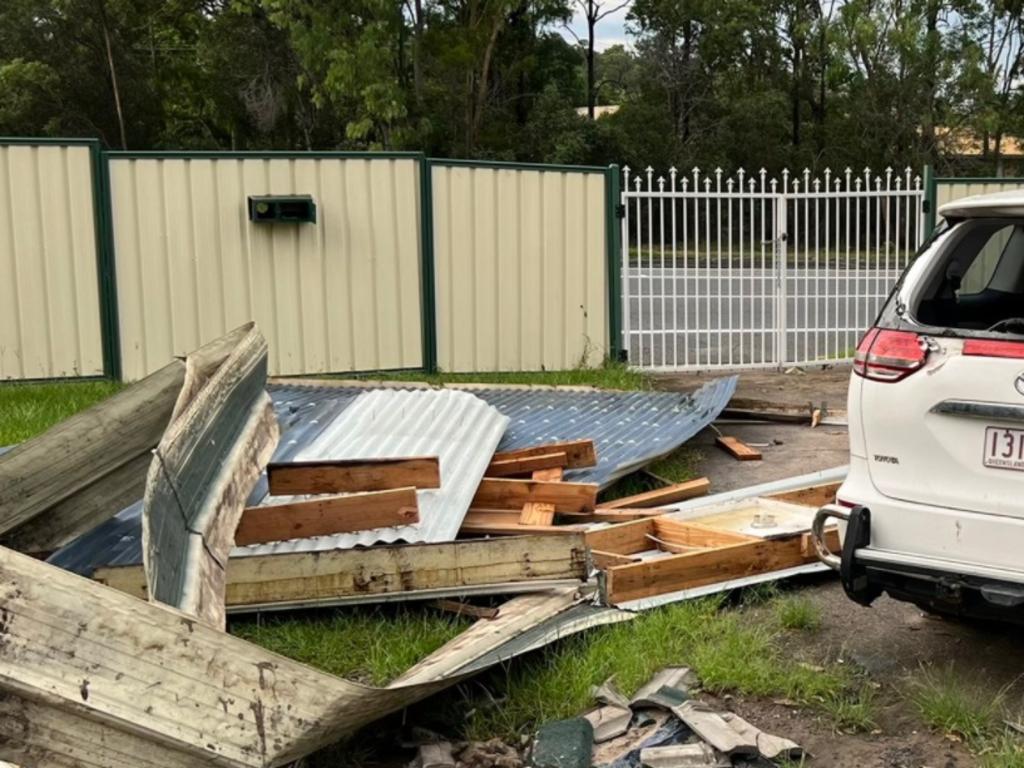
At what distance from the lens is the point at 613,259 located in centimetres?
1166

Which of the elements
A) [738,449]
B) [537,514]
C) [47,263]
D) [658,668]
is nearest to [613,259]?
[738,449]

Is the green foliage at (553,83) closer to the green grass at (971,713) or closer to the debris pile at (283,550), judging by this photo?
the debris pile at (283,550)

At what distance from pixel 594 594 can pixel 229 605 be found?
5.09ft

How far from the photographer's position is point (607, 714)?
399 centimetres

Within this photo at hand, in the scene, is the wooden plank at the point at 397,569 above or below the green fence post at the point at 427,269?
below

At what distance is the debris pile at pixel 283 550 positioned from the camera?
118 inches

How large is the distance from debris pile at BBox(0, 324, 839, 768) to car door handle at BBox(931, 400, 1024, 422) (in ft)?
4.11

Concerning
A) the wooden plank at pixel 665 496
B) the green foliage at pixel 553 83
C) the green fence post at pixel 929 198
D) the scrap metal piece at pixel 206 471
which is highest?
the green foliage at pixel 553 83

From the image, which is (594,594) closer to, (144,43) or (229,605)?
(229,605)

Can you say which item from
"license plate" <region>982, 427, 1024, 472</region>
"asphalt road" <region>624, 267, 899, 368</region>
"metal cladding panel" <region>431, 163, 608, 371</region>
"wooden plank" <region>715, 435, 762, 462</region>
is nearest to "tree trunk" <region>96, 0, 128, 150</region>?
"asphalt road" <region>624, 267, 899, 368</region>

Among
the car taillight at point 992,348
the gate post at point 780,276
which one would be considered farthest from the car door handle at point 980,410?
the gate post at point 780,276

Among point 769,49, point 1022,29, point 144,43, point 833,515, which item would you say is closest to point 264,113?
point 144,43

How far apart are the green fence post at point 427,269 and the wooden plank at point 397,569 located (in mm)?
6674

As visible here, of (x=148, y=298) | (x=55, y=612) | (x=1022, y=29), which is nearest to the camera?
(x=55, y=612)
